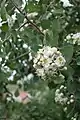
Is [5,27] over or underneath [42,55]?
over

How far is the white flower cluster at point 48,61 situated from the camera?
3.60 ft

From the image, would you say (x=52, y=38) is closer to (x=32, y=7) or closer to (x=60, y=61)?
(x=60, y=61)

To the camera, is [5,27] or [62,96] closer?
[5,27]

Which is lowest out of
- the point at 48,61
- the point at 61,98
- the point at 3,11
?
the point at 48,61

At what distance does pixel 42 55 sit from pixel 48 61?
1.7 inches

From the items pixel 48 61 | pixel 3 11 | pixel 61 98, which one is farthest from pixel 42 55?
pixel 61 98

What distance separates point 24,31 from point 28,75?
2.53ft

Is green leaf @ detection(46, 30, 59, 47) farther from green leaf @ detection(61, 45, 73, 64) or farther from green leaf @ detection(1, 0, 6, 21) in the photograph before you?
green leaf @ detection(1, 0, 6, 21)

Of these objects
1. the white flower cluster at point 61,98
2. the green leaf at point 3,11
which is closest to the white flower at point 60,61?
the green leaf at point 3,11

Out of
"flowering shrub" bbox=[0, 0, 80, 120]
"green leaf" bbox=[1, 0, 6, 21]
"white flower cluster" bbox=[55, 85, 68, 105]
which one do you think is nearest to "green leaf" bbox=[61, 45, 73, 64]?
"flowering shrub" bbox=[0, 0, 80, 120]

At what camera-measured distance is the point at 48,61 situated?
1096mm

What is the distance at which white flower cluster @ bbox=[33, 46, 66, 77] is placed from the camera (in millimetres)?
1099

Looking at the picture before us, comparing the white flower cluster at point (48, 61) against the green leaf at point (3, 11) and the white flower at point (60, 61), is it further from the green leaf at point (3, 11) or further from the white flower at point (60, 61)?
the green leaf at point (3, 11)

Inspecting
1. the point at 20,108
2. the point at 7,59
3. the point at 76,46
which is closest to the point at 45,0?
the point at 76,46
